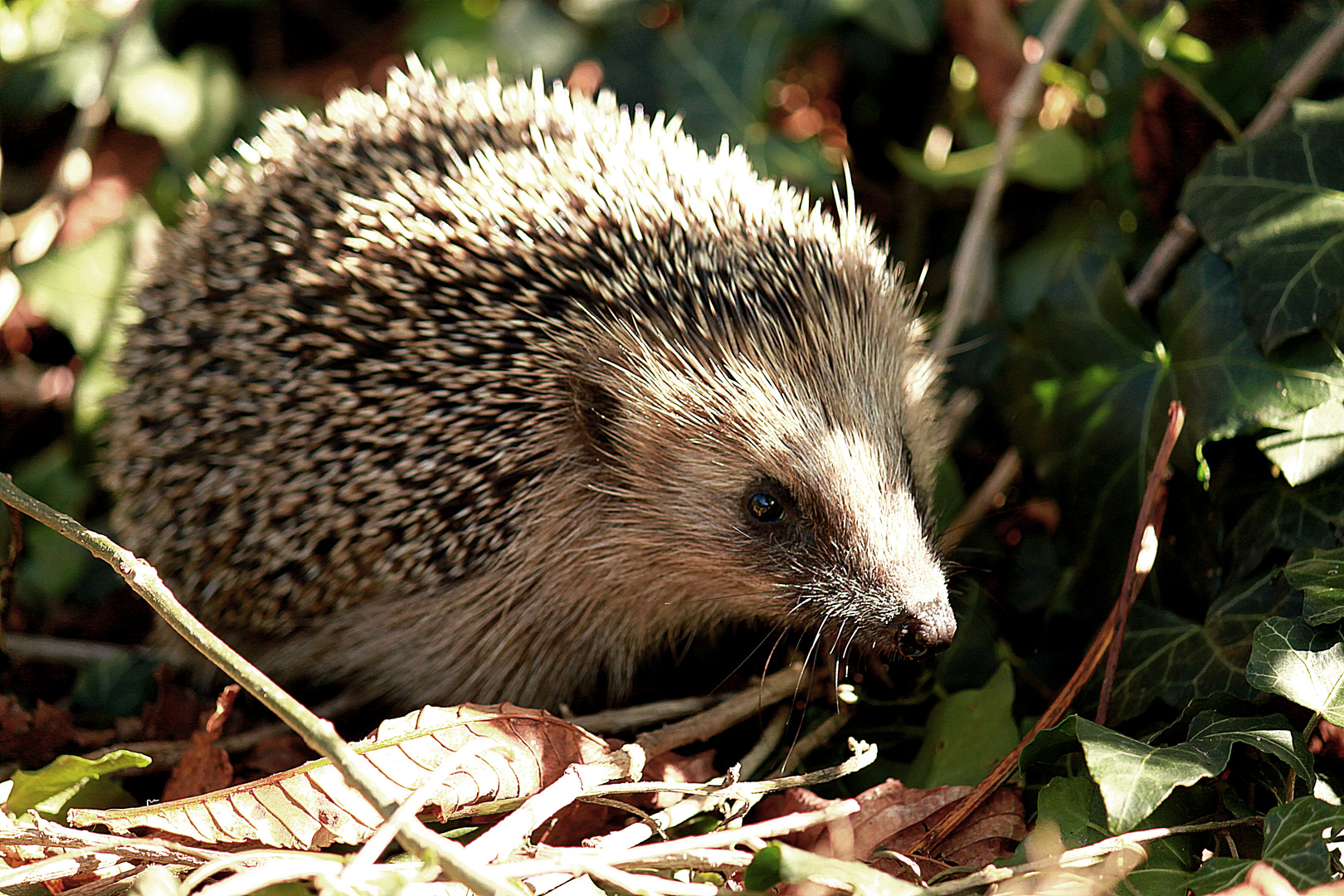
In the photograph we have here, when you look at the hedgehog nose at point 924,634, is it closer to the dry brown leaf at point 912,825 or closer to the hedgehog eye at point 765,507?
the dry brown leaf at point 912,825

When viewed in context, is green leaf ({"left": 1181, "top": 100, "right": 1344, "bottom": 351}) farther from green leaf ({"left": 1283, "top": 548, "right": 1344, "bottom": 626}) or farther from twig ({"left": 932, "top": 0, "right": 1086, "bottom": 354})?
twig ({"left": 932, "top": 0, "right": 1086, "bottom": 354})

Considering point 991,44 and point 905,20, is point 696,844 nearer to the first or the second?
point 905,20

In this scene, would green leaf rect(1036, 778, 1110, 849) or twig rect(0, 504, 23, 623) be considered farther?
twig rect(0, 504, 23, 623)

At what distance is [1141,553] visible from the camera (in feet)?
8.36

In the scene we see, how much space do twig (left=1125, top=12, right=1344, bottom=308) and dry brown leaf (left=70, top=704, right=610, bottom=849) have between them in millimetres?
2005

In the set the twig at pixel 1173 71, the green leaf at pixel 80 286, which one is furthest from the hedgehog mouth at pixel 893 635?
the green leaf at pixel 80 286

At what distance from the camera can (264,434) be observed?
9.46ft

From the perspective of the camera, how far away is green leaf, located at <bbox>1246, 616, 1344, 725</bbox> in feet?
7.00

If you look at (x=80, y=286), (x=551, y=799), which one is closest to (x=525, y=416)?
(x=551, y=799)

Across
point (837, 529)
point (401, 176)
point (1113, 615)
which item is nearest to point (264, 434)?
point (401, 176)

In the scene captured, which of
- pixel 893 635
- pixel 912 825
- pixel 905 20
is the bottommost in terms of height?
pixel 912 825

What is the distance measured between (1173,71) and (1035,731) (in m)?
1.97

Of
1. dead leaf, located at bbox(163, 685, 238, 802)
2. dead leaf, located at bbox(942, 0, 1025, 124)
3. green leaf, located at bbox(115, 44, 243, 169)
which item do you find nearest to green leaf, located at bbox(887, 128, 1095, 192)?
dead leaf, located at bbox(942, 0, 1025, 124)

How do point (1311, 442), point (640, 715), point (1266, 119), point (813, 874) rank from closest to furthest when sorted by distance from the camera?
point (813, 874)
point (1311, 442)
point (640, 715)
point (1266, 119)
